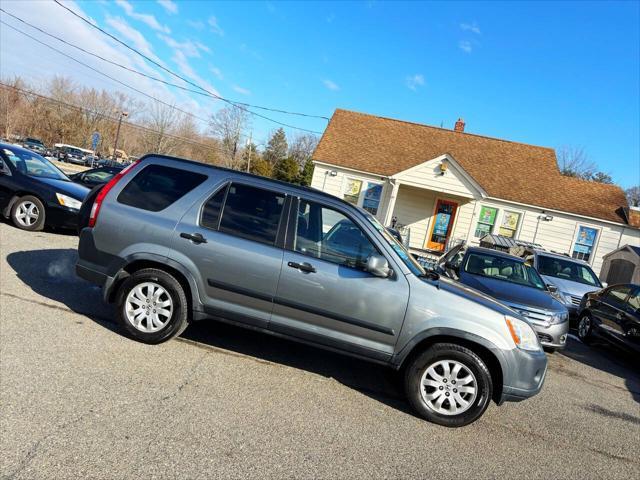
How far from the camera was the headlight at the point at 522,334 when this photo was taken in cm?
387

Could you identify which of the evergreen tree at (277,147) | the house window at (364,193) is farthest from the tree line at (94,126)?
the house window at (364,193)

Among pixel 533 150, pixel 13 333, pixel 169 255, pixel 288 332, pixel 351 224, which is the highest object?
pixel 533 150

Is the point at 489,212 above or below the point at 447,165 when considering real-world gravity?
below

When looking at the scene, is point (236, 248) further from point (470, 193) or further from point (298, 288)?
point (470, 193)

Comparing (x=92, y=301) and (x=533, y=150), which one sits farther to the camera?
(x=533, y=150)

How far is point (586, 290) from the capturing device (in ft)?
34.8

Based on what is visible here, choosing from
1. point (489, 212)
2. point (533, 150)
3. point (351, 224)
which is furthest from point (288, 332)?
point (533, 150)

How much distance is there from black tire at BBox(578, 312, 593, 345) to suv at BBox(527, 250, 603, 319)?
840 mm

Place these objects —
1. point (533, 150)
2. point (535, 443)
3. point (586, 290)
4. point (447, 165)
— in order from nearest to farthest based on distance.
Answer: point (535, 443) → point (586, 290) → point (447, 165) → point (533, 150)

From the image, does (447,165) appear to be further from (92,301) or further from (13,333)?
(13,333)

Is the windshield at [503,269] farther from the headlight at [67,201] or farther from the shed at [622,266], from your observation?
the shed at [622,266]

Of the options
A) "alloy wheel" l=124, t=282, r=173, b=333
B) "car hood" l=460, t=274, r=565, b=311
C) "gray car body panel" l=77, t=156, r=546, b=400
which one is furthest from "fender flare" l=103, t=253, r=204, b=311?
"car hood" l=460, t=274, r=565, b=311

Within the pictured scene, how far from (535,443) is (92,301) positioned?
5069 millimetres

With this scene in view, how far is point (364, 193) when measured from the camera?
20656 mm
